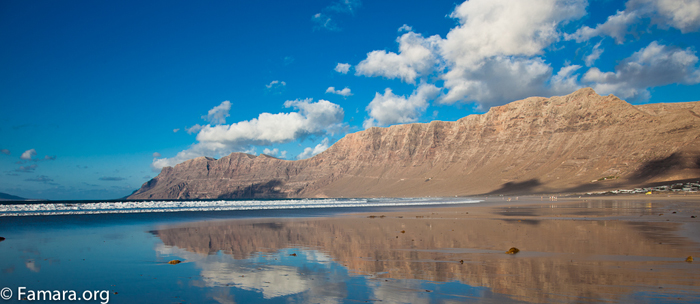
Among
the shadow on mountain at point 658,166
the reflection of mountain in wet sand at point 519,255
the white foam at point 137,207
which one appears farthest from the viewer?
the shadow on mountain at point 658,166

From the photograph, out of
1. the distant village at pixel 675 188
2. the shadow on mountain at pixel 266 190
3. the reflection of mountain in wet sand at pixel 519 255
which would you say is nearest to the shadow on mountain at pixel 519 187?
the distant village at pixel 675 188

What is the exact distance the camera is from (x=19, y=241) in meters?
15.0

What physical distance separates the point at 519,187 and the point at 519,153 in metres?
21.8

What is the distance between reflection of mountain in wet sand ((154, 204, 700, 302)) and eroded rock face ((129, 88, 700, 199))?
8421cm

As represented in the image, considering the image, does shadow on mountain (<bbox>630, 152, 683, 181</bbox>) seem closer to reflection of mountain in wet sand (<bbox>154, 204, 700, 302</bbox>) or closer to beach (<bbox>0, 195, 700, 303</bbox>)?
reflection of mountain in wet sand (<bbox>154, 204, 700, 302</bbox>)

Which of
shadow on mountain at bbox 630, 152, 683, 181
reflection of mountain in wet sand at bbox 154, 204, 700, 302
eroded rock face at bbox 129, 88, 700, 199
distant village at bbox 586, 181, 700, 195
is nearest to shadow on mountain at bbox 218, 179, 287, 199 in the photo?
eroded rock face at bbox 129, 88, 700, 199

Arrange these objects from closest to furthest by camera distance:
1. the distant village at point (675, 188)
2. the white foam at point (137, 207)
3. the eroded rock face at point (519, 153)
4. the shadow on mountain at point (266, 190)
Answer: the white foam at point (137, 207), the distant village at point (675, 188), the eroded rock face at point (519, 153), the shadow on mountain at point (266, 190)

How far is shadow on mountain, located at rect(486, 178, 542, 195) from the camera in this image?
325 feet

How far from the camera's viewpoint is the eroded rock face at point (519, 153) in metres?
88.1

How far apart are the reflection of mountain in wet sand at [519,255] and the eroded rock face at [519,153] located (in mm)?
Result: 84206

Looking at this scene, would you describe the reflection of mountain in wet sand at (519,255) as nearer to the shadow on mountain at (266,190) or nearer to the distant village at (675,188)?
the distant village at (675,188)

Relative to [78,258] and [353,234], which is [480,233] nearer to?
[353,234]

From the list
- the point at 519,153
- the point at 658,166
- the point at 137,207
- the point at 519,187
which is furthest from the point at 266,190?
the point at 658,166

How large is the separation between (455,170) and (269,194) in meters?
97.6
